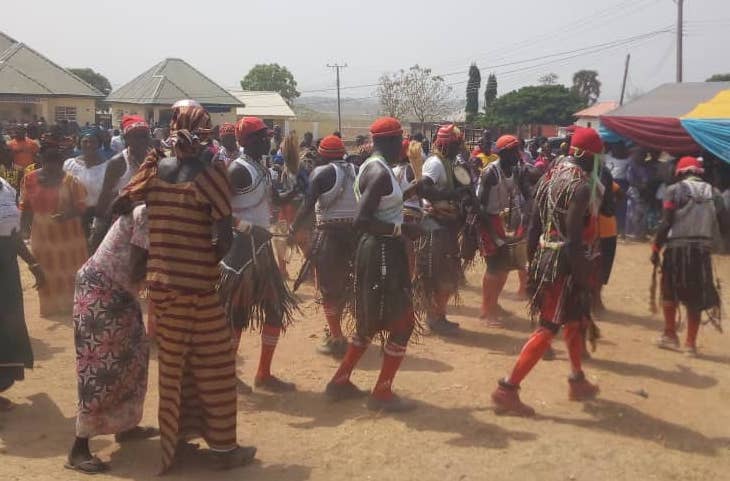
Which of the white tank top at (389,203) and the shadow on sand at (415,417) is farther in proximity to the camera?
the white tank top at (389,203)

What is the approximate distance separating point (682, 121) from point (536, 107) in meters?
41.5

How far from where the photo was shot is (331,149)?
6.10 metres

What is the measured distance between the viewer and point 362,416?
4.72 metres

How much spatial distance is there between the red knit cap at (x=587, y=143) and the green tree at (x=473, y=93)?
53.6 m

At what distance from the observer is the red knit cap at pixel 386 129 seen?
4.70 meters

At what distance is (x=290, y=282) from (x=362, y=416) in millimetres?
4478

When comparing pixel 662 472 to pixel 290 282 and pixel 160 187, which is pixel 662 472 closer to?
pixel 160 187

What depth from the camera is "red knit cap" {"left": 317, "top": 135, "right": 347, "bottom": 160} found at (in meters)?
6.09

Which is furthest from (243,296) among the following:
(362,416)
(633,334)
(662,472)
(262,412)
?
(633,334)

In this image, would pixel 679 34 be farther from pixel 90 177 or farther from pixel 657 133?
pixel 90 177

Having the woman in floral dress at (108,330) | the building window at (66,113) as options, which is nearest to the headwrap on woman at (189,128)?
the woman in floral dress at (108,330)

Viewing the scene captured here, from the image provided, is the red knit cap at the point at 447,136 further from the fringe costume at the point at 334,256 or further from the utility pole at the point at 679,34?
the utility pole at the point at 679,34

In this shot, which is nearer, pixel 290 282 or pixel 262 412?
pixel 262 412

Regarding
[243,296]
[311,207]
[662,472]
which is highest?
[311,207]
